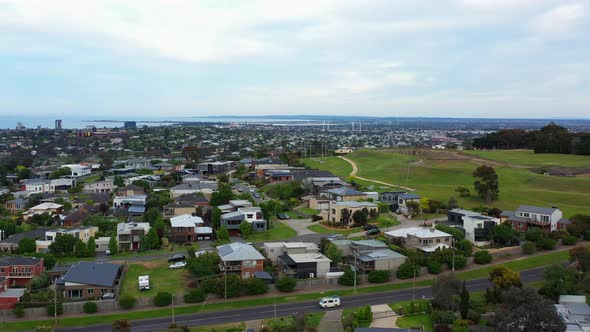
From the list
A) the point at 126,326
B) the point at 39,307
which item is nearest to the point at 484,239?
the point at 126,326

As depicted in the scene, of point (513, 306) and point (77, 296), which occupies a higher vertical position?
point (513, 306)

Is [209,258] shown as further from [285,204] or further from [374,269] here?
[285,204]

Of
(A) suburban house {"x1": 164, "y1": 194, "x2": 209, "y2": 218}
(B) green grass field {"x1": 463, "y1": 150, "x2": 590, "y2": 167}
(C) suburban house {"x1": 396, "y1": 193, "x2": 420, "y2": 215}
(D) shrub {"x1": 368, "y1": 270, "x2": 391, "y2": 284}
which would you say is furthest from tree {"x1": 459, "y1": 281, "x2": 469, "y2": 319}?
(B) green grass field {"x1": 463, "y1": 150, "x2": 590, "y2": 167}

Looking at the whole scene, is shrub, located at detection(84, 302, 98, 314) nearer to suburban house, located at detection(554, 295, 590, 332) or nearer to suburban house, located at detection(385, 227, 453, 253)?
suburban house, located at detection(385, 227, 453, 253)

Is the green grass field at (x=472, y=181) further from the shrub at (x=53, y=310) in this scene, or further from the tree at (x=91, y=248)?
the shrub at (x=53, y=310)

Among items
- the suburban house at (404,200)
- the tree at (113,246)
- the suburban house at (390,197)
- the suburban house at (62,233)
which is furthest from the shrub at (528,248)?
the suburban house at (62,233)

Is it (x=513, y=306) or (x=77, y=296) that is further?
(x=77, y=296)

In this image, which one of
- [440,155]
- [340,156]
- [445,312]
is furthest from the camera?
[340,156]
